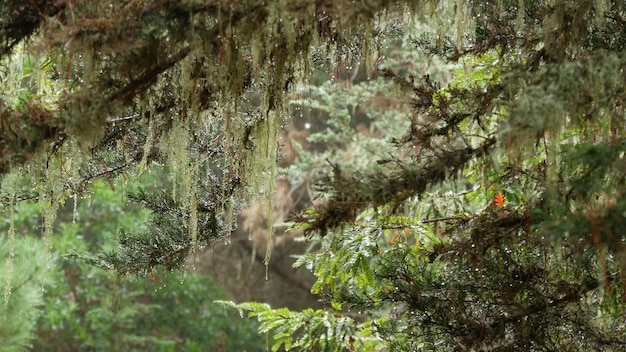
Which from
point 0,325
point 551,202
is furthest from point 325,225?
point 0,325

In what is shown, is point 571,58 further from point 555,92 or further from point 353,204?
point 353,204

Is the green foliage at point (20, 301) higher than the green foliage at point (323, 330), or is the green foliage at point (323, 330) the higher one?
the green foliage at point (20, 301)

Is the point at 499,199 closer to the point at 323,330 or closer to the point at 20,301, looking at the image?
the point at 323,330

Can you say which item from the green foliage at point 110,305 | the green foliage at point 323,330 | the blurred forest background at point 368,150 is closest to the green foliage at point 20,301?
the green foliage at point 110,305

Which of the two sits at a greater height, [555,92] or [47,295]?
[47,295]

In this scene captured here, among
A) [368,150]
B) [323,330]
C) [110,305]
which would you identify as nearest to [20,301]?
[110,305]

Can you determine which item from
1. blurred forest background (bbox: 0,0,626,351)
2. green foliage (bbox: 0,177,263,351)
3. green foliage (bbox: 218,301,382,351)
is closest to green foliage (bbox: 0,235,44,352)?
green foliage (bbox: 0,177,263,351)

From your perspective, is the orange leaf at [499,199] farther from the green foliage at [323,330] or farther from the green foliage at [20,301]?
the green foliage at [20,301]

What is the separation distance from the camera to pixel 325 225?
76.2 inches

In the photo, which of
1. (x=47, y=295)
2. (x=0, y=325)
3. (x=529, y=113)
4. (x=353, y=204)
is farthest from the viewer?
(x=47, y=295)

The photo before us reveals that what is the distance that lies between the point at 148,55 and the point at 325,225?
0.68 metres

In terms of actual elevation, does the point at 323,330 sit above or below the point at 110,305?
below

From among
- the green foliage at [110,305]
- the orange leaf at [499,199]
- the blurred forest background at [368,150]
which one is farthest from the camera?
the green foliage at [110,305]

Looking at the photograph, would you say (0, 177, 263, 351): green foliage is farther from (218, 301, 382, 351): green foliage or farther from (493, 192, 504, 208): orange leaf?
(493, 192, 504, 208): orange leaf
